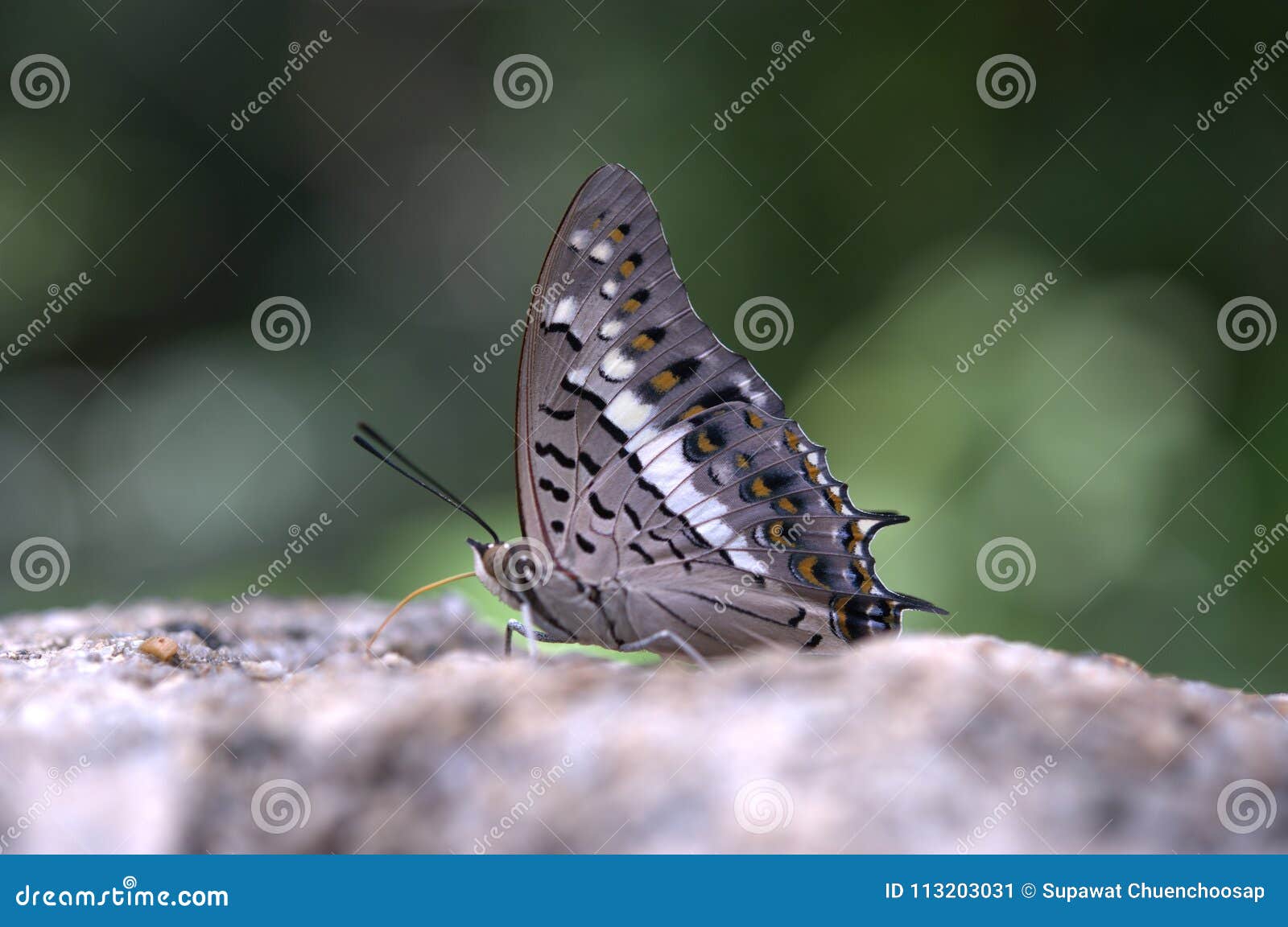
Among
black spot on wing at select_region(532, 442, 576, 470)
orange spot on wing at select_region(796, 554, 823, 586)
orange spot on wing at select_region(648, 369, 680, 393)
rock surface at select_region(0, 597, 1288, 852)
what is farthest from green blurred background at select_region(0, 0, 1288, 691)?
rock surface at select_region(0, 597, 1288, 852)

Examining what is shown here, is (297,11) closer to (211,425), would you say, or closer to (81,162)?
(81,162)

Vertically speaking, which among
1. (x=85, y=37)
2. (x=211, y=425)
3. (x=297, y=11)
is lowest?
(x=211, y=425)

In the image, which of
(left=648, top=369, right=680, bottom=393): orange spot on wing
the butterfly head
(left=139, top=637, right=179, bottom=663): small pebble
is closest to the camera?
(left=139, top=637, right=179, bottom=663): small pebble

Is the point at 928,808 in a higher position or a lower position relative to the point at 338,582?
higher

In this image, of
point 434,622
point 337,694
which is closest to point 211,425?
point 434,622

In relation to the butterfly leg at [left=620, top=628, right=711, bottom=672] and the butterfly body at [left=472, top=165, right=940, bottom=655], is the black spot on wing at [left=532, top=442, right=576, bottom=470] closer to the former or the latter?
the butterfly body at [left=472, top=165, right=940, bottom=655]

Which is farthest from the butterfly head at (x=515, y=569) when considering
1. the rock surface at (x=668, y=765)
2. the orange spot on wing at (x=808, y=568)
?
the rock surface at (x=668, y=765)

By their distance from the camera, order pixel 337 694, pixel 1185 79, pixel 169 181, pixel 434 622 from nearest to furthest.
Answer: pixel 337 694
pixel 434 622
pixel 1185 79
pixel 169 181
